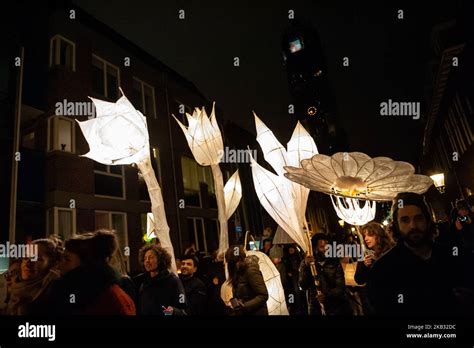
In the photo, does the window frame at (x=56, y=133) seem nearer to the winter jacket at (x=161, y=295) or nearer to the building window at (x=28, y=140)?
the building window at (x=28, y=140)

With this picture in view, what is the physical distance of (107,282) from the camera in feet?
7.28

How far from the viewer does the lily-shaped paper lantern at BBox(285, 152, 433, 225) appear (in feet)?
12.4

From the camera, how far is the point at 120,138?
12.7 ft

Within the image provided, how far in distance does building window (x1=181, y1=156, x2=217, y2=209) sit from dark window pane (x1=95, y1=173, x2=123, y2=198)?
13.7 ft

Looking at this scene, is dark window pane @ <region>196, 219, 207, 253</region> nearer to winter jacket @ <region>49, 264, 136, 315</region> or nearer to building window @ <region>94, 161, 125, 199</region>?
building window @ <region>94, 161, 125, 199</region>

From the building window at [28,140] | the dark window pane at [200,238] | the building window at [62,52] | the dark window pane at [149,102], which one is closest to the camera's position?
the building window at [28,140]

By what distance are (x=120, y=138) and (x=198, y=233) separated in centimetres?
1189

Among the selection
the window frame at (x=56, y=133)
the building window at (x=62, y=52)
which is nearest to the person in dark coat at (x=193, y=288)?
the window frame at (x=56, y=133)

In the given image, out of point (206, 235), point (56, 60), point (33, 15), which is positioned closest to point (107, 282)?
point (56, 60)

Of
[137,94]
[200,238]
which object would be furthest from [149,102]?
[200,238]

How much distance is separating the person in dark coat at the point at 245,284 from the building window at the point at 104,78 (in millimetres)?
10875

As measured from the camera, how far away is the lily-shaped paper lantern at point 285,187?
4090mm

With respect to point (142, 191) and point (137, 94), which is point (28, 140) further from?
point (137, 94)

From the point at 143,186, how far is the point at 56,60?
5.68 meters
